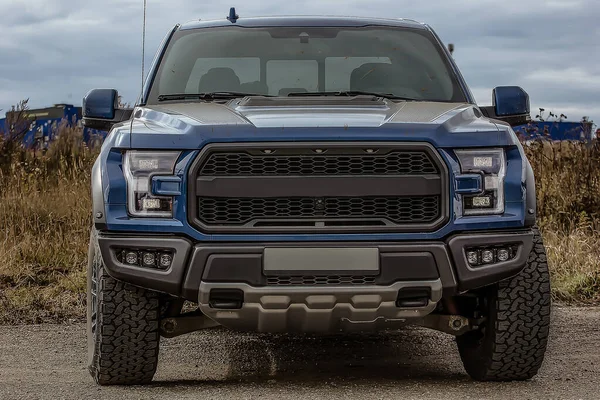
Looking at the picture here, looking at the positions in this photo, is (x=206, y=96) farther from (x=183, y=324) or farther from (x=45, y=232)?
(x=45, y=232)

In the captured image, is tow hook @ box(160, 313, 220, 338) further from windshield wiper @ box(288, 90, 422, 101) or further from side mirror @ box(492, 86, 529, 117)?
side mirror @ box(492, 86, 529, 117)

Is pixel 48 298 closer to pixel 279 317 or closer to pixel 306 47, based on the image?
pixel 306 47

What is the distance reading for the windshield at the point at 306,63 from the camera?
18.4ft

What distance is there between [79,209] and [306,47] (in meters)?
4.40

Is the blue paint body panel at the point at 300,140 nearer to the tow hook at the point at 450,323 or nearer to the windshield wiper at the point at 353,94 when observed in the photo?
the tow hook at the point at 450,323

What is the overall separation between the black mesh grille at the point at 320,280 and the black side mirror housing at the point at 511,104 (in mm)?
1554

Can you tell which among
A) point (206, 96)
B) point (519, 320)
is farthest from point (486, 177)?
point (206, 96)

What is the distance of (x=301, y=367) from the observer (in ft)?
18.4

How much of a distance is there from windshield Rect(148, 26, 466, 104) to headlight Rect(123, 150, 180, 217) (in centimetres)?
115

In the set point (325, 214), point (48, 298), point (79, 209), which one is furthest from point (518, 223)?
point (79, 209)

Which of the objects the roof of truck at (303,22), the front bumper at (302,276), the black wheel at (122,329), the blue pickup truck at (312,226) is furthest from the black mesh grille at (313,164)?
the roof of truck at (303,22)

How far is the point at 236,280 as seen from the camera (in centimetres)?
428

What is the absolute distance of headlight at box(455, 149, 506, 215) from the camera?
4.40m

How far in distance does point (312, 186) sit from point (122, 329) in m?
1.09
